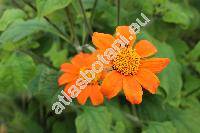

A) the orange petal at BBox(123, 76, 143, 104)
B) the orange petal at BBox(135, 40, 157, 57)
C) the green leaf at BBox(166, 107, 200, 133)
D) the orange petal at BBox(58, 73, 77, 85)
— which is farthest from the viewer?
the green leaf at BBox(166, 107, 200, 133)

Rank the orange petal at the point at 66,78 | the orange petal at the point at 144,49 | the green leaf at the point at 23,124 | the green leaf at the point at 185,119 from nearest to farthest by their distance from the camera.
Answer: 1. the orange petal at the point at 144,49
2. the orange petal at the point at 66,78
3. the green leaf at the point at 185,119
4. the green leaf at the point at 23,124

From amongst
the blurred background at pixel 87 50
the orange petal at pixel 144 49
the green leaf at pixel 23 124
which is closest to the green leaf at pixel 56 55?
the blurred background at pixel 87 50

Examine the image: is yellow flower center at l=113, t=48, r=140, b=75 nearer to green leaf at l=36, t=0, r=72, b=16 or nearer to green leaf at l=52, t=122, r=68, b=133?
green leaf at l=36, t=0, r=72, b=16

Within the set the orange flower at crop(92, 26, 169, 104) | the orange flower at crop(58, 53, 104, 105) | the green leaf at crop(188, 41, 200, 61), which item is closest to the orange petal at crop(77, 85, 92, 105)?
the orange flower at crop(58, 53, 104, 105)

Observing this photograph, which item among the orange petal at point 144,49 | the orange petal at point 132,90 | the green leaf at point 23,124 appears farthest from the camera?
the green leaf at point 23,124

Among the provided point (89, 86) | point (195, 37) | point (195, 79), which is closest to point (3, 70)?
point (89, 86)

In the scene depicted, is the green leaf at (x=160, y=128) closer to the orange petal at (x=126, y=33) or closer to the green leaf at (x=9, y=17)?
the orange petal at (x=126, y=33)

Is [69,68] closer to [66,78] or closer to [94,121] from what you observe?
[66,78]
